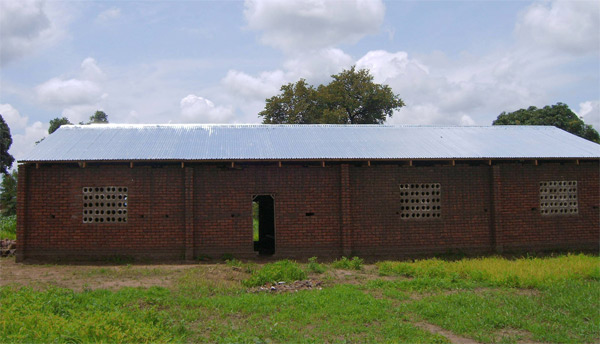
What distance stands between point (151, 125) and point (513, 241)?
40.4ft

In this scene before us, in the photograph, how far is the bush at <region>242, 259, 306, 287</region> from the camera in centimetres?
984

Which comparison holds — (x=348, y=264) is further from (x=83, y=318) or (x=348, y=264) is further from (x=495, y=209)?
(x=83, y=318)

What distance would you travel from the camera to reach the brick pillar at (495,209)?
45.0 feet

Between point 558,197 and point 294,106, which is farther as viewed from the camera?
point 294,106

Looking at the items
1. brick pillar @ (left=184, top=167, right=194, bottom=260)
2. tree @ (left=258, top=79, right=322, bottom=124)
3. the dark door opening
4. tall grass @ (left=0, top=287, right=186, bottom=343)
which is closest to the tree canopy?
tree @ (left=258, top=79, right=322, bottom=124)

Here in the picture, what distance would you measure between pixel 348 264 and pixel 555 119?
24136mm

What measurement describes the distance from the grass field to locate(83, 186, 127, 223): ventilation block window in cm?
160

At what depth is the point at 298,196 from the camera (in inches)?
524

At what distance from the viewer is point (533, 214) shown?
14.1 metres

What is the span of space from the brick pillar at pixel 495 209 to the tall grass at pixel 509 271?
1.72m

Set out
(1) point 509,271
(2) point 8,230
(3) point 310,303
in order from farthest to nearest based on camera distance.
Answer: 1. (2) point 8,230
2. (1) point 509,271
3. (3) point 310,303

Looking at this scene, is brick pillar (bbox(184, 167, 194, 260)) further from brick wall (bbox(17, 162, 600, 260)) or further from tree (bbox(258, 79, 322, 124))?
tree (bbox(258, 79, 322, 124))

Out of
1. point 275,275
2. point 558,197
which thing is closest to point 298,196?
point 275,275

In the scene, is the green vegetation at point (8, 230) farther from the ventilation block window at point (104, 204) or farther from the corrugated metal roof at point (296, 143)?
the ventilation block window at point (104, 204)
